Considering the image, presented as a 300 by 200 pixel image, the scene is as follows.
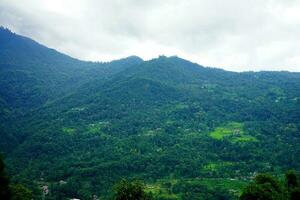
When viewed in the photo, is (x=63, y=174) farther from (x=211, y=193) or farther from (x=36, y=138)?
(x=211, y=193)

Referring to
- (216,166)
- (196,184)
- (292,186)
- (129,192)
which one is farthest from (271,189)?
(216,166)

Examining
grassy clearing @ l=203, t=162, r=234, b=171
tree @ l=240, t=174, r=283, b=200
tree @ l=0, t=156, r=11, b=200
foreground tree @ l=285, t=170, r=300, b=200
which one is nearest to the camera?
tree @ l=0, t=156, r=11, b=200

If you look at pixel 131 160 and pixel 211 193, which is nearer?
pixel 211 193

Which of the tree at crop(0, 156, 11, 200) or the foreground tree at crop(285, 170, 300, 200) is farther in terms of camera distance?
the foreground tree at crop(285, 170, 300, 200)

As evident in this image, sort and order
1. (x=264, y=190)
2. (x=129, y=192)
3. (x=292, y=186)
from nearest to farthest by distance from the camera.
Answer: (x=129, y=192) → (x=264, y=190) → (x=292, y=186)

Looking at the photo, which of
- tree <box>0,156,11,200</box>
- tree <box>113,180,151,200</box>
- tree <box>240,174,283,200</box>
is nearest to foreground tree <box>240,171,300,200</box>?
tree <box>240,174,283,200</box>

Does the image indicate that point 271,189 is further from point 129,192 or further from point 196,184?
point 196,184

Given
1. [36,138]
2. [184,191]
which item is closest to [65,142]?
[36,138]

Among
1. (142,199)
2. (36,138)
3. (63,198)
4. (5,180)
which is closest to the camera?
(5,180)

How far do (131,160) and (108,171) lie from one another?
48.5ft

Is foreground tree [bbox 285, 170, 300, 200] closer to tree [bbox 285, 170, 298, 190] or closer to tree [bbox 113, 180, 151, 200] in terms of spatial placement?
tree [bbox 285, 170, 298, 190]

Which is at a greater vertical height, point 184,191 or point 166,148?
point 166,148

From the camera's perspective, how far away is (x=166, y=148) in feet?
611

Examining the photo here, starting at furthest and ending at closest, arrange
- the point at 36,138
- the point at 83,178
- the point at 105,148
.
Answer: the point at 36,138 < the point at 105,148 < the point at 83,178
